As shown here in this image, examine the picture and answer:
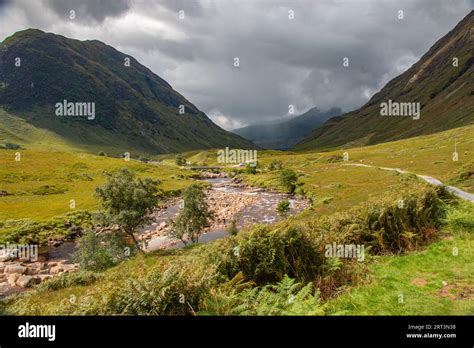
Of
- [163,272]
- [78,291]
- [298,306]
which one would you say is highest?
[163,272]

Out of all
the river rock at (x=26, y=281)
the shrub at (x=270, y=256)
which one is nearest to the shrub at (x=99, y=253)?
the river rock at (x=26, y=281)

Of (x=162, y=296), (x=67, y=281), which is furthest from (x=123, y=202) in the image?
(x=162, y=296)

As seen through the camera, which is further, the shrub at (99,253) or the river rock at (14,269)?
the river rock at (14,269)

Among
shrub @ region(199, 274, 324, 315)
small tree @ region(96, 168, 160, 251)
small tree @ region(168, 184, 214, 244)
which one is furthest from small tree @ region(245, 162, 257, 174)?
shrub @ region(199, 274, 324, 315)

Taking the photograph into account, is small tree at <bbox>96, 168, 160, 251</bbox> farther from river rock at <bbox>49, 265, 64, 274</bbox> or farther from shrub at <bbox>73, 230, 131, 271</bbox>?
river rock at <bbox>49, 265, 64, 274</bbox>

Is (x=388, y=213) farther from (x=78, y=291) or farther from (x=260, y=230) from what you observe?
(x=78, y=291)

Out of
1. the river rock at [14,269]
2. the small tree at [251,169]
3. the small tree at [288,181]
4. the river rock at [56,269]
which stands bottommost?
the river rock at [56,269]

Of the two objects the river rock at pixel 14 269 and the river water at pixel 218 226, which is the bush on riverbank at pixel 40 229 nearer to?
the river water at pixel 218 226

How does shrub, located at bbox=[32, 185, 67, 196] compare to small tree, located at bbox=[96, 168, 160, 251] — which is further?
shrub, located at bbox=[32, 185, 67, 196]

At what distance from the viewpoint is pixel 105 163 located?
15462cm

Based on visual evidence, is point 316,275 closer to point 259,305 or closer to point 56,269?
Answer: point 259,305
